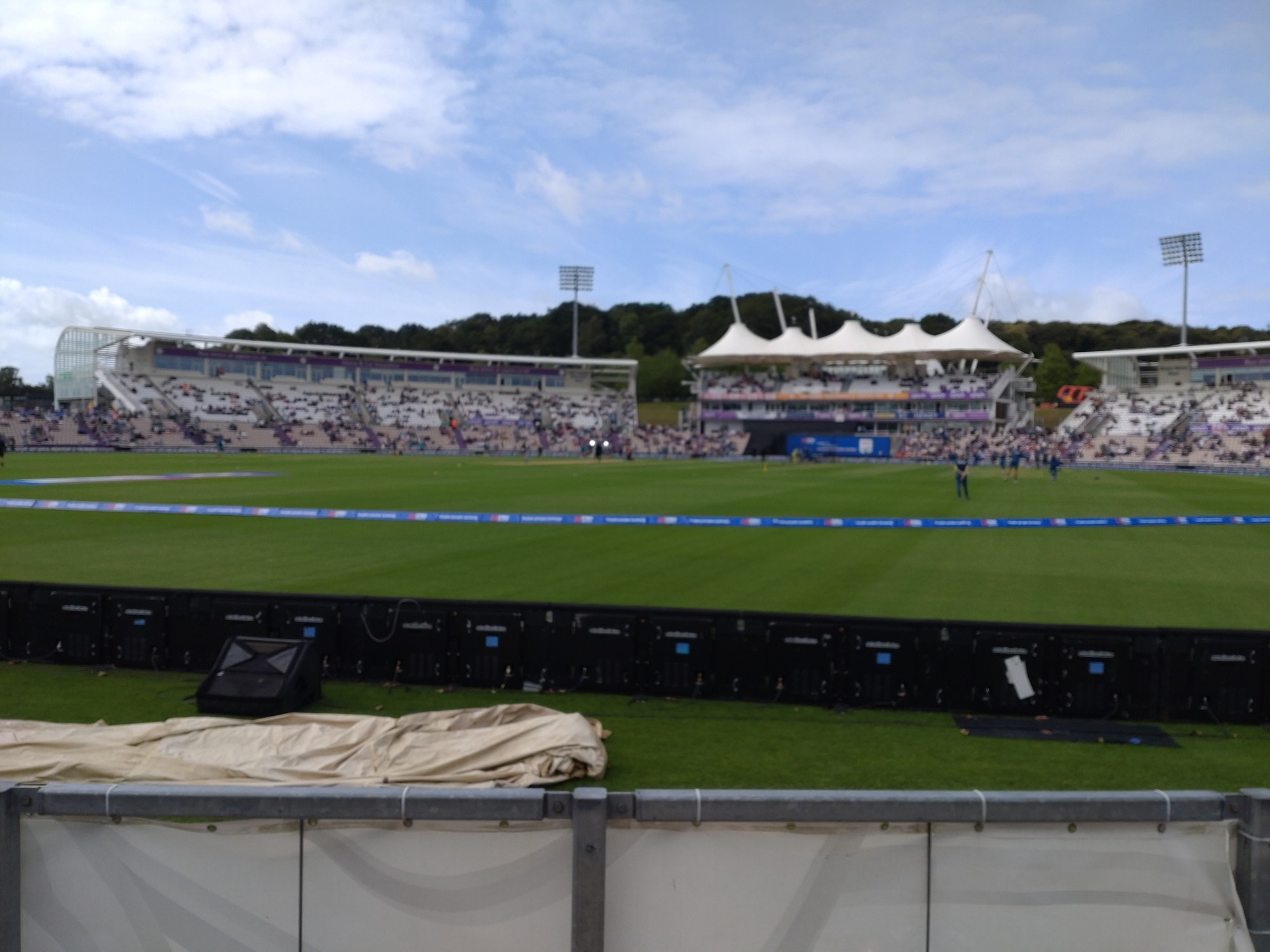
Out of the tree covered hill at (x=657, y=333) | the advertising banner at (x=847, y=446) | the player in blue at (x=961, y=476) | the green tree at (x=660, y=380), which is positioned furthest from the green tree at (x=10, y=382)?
the player in blue at (x=961, y=476)

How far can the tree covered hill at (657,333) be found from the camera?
141m

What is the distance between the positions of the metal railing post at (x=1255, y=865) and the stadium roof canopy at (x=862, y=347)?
9982cm

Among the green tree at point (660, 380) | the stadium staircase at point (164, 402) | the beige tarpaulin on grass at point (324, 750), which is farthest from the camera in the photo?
the green tree at point (660, 380)

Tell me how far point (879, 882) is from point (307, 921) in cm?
203

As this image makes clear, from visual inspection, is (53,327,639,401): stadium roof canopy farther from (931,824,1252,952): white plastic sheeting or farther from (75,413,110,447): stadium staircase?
(931,824,1252,952): white plastic sheeting

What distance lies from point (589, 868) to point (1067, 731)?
7043mm

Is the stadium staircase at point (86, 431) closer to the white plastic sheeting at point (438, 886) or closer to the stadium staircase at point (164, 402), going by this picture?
the stadium staircase at point (164, 402)

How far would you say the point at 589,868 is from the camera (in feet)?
10.2

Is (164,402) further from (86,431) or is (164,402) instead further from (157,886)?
(157,886)

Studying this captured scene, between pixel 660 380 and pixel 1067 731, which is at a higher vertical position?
pixel 660 380

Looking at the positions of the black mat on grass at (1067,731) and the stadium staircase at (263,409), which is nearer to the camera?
the black mat on grass at (1067,731)

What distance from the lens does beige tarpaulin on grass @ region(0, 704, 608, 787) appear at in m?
6.70

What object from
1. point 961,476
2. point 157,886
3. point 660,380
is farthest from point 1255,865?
point 660,380

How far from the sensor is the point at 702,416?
11219 cm
